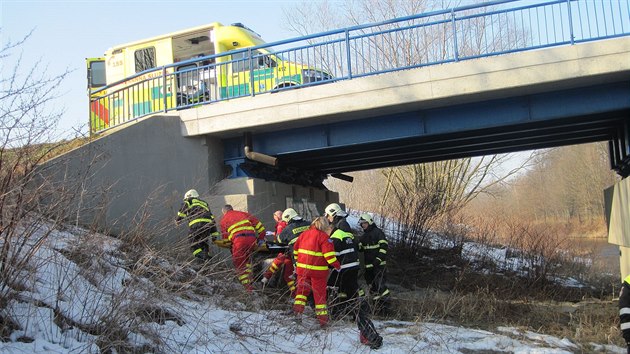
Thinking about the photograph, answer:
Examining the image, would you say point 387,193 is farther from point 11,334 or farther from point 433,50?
point 11,334

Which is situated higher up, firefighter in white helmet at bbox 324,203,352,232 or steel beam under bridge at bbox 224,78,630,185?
steel beam under bridge at bbox 224,78,630,185

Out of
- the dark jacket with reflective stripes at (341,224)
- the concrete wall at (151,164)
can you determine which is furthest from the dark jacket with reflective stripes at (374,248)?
the concrete wall at (151,164)

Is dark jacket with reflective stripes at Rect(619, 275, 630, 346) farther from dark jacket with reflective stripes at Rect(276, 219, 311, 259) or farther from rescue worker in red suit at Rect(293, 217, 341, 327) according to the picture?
dark jacket with reflective stripes at Rect(276, 219, 311, 259)

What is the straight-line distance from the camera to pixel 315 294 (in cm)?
817

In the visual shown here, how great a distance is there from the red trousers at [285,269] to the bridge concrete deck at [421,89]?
388cm

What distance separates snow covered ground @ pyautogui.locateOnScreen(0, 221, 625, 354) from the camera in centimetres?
568

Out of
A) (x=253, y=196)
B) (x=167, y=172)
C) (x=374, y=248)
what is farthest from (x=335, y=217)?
(x=167, y=172)

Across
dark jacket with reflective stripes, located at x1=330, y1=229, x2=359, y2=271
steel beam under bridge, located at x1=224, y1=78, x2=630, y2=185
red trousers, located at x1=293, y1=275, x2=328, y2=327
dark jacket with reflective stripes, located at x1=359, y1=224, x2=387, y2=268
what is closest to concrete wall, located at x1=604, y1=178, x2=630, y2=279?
steel beam under bridge, located at x1=224, y1=78, x2=630, y2=185

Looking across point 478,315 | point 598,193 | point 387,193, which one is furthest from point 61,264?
point 598,193

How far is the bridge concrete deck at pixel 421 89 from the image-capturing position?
36.3 feet

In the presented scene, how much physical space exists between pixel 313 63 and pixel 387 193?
1474 centimetres

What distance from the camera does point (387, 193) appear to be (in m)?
27.0

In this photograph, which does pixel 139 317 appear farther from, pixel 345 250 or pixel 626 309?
pixel 626 309

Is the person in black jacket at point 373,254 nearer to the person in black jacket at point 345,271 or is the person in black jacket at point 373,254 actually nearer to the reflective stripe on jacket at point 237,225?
the person in black jacket at point 345,271
